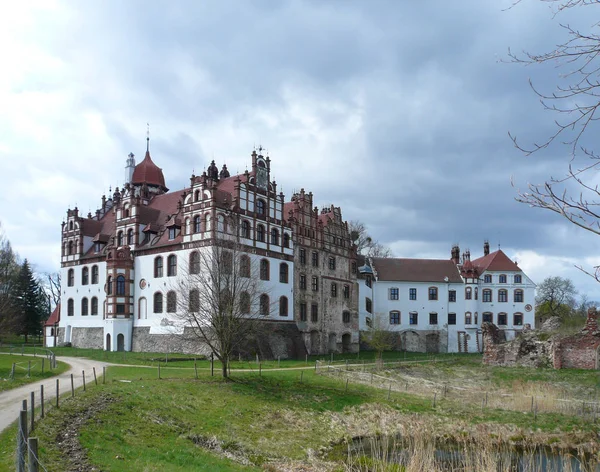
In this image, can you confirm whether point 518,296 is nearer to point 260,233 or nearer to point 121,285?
point 260,233

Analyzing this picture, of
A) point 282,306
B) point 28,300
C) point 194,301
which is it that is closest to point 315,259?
point 282,306

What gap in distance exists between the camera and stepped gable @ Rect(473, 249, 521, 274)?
6662 cm

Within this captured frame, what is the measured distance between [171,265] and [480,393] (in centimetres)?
2674

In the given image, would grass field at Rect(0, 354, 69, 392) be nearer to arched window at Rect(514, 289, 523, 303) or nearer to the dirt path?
the dirt path

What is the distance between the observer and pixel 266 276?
4769 cm

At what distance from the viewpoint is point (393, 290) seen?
65.1 metres

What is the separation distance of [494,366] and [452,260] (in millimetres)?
26131

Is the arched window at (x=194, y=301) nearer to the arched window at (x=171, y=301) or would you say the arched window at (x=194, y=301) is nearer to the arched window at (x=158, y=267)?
the arched window at (x=171, y=301)

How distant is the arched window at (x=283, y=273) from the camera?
163 ft

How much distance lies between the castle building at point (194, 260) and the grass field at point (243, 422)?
14070 millimetres

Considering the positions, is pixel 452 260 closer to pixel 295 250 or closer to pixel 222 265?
pixel 295 250

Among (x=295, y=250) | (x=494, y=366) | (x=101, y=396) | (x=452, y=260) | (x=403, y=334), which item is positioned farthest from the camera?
(x=452, y=260)

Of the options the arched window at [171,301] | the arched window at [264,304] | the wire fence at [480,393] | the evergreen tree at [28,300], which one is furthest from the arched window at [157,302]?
the evergreen tree at [28,300]

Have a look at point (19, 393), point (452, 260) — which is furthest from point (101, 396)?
point (452, 260)
